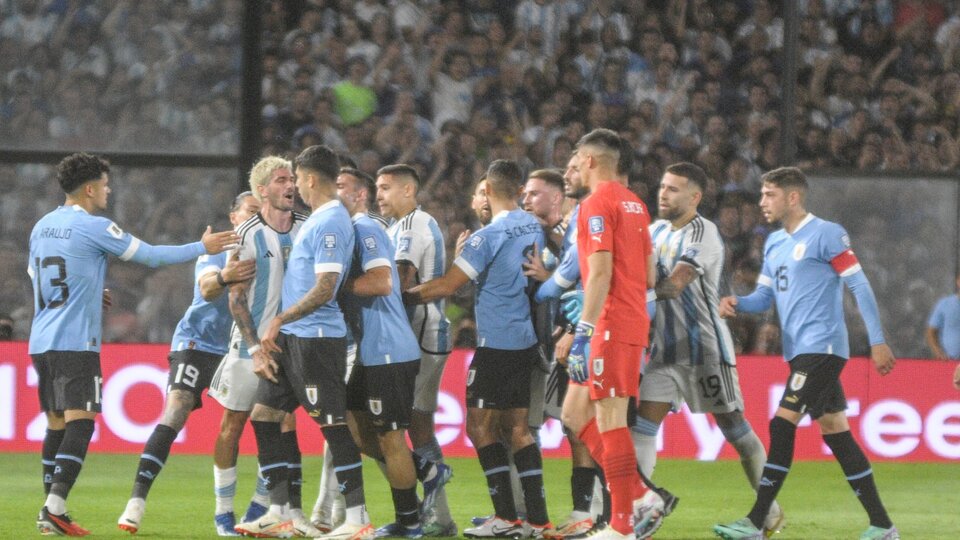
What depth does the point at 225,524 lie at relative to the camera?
7629mm

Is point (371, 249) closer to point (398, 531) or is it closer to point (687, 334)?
point (398, 531)

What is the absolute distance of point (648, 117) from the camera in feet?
46.5

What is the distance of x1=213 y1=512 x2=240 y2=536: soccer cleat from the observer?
7.62 meters

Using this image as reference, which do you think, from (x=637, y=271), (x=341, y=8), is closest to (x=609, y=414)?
(x=637, y=271)

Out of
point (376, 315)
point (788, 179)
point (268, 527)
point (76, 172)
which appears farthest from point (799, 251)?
point (76, 172)

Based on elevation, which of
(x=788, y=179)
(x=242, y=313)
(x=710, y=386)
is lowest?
(x=710, y=386)

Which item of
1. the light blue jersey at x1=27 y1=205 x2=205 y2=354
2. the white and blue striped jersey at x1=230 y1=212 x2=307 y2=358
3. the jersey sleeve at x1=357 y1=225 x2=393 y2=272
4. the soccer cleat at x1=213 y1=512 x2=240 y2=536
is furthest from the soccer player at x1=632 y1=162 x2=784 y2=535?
the light blue jersey at x1=27 y1=205 x2=205 y2=354

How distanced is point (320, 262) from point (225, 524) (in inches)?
64.4

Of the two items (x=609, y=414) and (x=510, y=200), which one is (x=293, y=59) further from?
(x=609, y=414)

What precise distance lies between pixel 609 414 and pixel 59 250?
307 centimetres

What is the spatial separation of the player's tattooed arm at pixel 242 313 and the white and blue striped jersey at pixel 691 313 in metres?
2.21

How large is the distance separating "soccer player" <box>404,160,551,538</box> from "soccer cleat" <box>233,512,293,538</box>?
950 mm

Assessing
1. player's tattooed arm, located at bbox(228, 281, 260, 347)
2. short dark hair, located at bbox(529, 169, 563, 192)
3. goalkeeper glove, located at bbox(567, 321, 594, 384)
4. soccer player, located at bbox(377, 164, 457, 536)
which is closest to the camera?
goalkeeper glove, located at bbox(567, 321, 594, 384)

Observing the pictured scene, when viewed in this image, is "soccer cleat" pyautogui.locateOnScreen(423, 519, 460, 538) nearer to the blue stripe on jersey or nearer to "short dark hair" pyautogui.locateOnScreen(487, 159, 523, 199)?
the blue stripe on jersey
